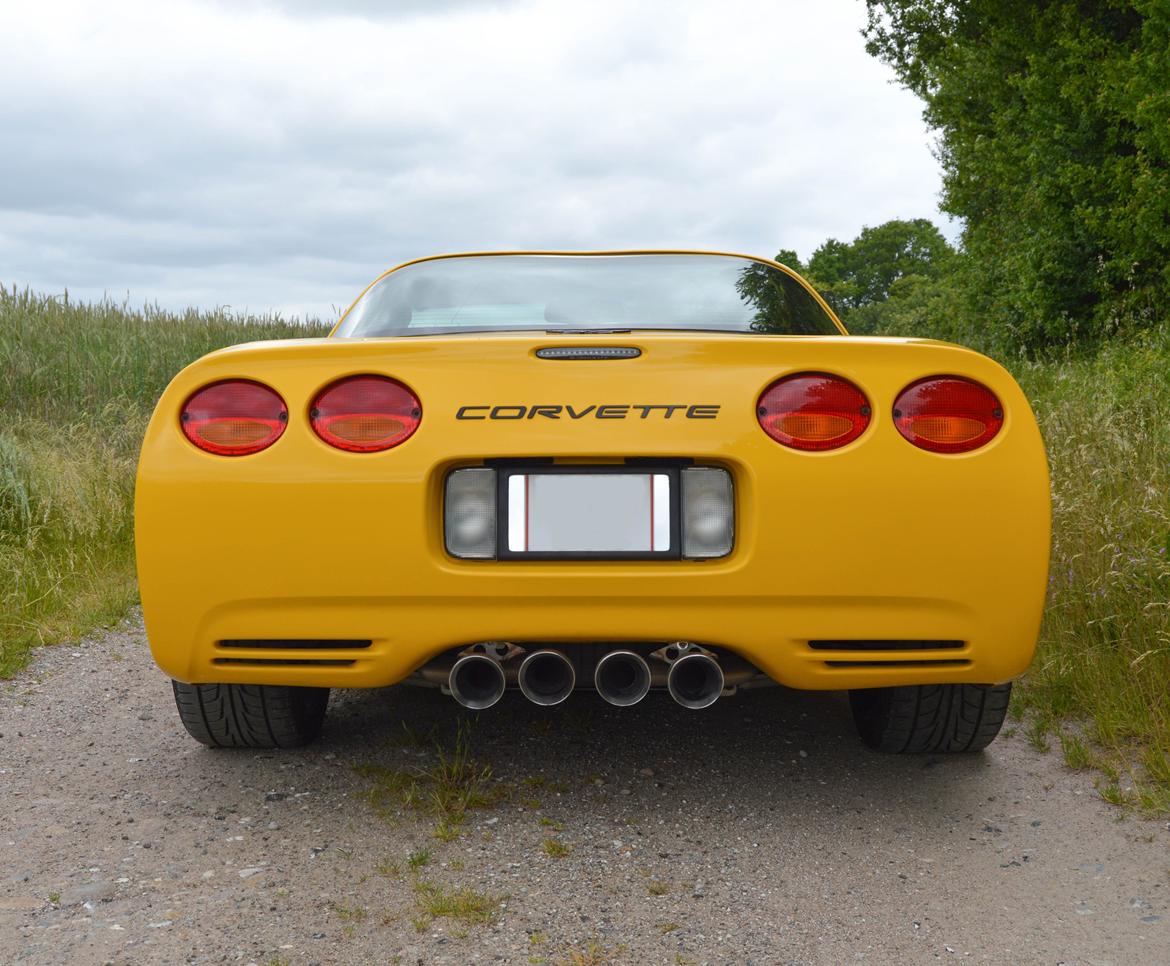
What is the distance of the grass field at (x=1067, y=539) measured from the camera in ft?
10.3

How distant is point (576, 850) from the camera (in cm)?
240

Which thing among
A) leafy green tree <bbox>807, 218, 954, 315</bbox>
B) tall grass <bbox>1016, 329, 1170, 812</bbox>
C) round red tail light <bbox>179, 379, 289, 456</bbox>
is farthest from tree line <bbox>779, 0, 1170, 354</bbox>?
leafy green tree <bbox>807, 218, 954, 315</bbox>

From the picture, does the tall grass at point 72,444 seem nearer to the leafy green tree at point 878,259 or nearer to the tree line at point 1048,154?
the tree line at point 1048,154

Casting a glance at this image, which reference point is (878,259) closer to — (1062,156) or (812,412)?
(1062,156)

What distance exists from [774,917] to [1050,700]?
171cm

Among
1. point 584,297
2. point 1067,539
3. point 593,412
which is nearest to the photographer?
point 593,412

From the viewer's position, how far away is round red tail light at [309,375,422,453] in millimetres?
2246

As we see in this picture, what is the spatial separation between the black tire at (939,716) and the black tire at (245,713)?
1.63 metres

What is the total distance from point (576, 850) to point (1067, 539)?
108 inches

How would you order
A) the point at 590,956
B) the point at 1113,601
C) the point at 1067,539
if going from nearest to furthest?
the point at 590,956
the point at 1113,601
the point at 1067,539

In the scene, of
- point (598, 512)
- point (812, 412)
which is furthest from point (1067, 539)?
point (598, 512)

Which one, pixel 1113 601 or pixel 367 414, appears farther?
pixel 1113 601

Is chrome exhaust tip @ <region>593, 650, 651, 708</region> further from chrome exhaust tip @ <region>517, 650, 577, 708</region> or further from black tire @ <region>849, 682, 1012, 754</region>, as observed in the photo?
black tire @ <region>849, 682, 1012, 754</region>

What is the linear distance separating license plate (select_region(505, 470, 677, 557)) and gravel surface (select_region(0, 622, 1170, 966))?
724 mm
